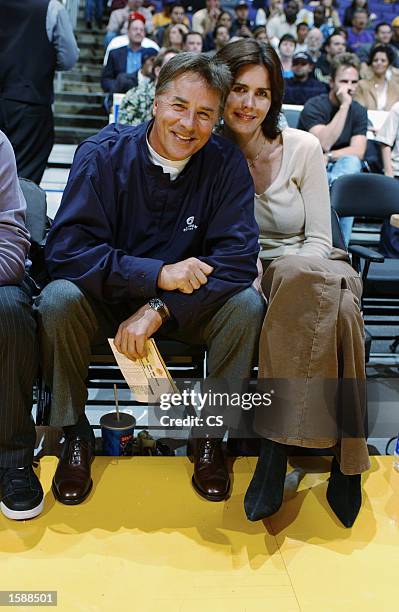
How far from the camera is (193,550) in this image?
167cm

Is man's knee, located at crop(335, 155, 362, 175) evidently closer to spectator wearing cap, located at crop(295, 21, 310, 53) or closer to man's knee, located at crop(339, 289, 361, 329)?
man's knee, located at crop(339, 289, 361, 329)

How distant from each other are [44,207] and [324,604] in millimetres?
1499

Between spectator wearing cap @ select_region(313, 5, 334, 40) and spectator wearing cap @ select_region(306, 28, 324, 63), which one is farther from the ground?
spectator wearing cap @ select_region(313, 5, 334, 40)

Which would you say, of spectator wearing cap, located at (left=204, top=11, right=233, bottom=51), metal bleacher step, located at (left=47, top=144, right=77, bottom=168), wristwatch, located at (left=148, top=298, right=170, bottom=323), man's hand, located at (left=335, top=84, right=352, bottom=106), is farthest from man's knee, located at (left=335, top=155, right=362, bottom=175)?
spectator wearing cap, located at (left=204, top=11, right=233, bottom=51)

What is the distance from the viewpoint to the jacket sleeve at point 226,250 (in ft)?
6.12

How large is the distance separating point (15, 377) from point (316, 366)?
80 centimetres

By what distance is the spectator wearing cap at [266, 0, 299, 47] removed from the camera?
29.0 feet

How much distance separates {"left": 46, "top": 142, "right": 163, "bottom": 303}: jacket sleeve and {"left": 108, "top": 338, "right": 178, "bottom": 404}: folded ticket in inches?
6.3

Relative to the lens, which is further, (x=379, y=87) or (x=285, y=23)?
(x=285, y=23)

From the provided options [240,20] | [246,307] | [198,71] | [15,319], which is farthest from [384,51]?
[15,319]

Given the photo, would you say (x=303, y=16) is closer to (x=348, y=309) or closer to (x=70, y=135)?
(x=70, y=135)

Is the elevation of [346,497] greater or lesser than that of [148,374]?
lesser

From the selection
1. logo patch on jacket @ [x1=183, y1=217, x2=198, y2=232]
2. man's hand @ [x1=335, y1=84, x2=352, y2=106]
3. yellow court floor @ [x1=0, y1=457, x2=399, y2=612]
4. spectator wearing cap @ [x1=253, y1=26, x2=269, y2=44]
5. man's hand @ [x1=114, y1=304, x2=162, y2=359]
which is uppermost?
spectator wearing cap @ [x1=253, y1=26, x2=269, y2=44]

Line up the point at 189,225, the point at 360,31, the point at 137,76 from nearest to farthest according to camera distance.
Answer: the point at 189,225
the point at 137,76
the point at 360,31
